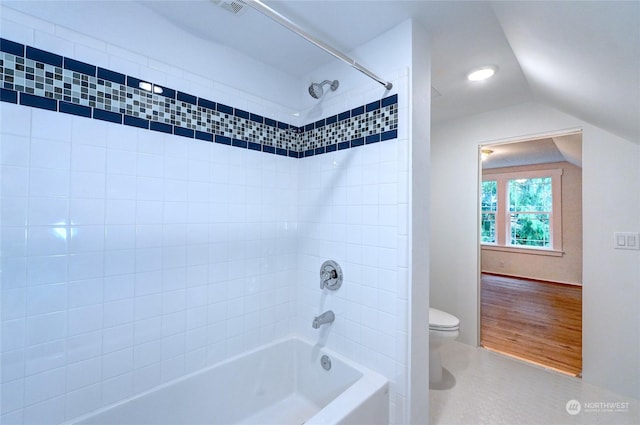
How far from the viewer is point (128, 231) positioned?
133 cm

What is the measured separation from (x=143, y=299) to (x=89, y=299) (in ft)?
0.69

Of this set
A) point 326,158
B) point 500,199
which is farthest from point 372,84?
point 500,199

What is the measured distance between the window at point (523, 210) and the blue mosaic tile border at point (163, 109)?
16.4 ft

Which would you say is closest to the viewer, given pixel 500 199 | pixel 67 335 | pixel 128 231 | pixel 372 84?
pixel 67 335

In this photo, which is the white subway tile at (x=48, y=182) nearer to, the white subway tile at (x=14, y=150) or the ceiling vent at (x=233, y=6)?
the white subway tile at (x=14, y=150)

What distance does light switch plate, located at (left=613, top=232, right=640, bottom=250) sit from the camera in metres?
1.95

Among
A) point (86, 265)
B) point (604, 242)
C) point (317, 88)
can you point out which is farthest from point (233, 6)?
point (604, 242)

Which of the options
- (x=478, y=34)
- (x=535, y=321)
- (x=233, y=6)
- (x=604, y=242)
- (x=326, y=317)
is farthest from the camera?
(x=535, y=321)

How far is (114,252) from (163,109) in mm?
750

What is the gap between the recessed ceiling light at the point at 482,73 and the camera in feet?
6.44

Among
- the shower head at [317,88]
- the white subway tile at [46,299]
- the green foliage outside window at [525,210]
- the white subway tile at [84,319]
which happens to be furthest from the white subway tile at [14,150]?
the green foliage outside window at [525,210]

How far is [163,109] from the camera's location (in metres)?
1.45

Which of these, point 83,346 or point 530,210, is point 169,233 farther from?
point 530,210

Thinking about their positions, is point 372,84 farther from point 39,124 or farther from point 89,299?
point 89,299
